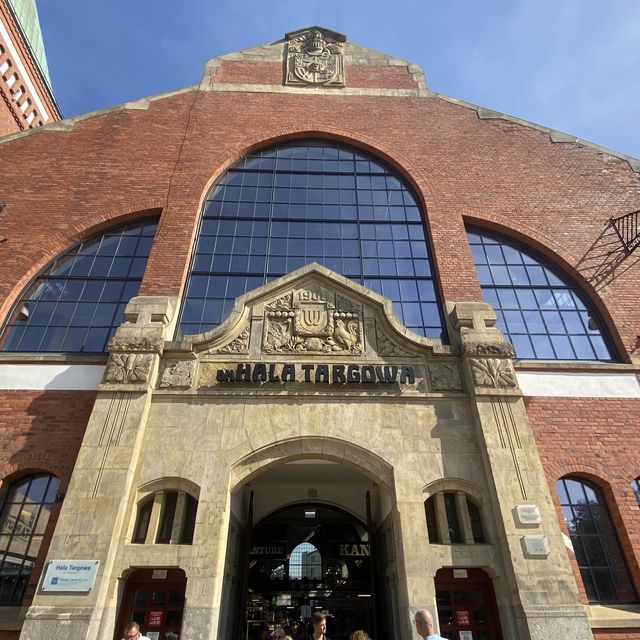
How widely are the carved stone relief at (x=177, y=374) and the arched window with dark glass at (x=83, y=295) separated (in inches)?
91.8

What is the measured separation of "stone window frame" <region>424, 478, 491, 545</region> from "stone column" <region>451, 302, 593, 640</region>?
1.04 ft

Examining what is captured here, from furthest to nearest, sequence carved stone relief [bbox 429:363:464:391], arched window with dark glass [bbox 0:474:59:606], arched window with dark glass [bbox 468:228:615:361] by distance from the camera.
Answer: arched window with dark glass [bbox 468:228:615:361] → carved stone relief [bbox 429:363:464:391] → arched window with dark glass [bbox 0:474:59:606]

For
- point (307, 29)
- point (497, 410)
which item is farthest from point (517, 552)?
point (307, 29)

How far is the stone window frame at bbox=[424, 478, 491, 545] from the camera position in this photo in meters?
7.69

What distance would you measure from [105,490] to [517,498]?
6.81 m

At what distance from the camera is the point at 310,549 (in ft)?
38.7

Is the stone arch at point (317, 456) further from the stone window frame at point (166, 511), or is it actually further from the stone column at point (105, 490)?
the stone column at point (105, 490)

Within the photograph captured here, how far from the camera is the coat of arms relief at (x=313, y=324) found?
30.5 feet

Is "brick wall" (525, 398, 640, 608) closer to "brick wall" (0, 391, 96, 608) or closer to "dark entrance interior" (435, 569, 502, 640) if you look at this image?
"dark entrance interior" (435, 569, 502, 640)

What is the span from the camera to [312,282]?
33.6 feet

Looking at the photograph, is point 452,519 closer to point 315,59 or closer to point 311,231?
point 311,231

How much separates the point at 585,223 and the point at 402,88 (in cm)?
769

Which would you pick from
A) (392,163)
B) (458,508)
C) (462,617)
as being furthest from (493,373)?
(392,163)

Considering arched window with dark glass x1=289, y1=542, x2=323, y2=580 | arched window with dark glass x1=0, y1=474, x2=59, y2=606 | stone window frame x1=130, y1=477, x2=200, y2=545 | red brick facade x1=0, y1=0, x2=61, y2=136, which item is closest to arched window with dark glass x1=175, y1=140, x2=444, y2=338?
stone window frame x1=130, y1=477, x2=200, y2=545
